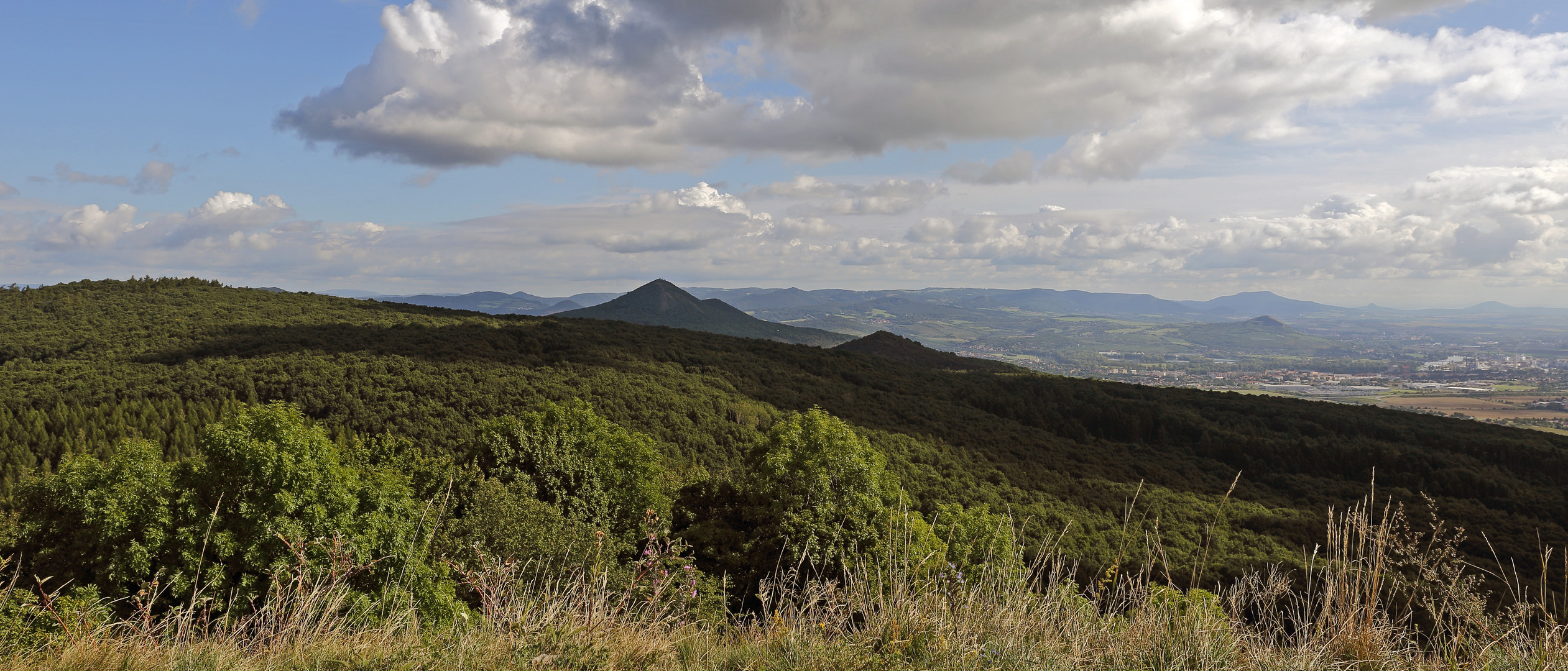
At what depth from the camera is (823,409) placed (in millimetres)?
56625

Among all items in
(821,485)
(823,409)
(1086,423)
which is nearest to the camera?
(821,485)

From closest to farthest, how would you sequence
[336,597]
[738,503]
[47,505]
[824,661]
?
1. [824,661]
2. [336,597]
3. [47,505]
4. [738,503]

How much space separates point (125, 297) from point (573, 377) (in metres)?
82.4

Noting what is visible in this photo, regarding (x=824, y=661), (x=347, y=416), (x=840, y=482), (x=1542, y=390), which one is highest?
(x=824, y=661)

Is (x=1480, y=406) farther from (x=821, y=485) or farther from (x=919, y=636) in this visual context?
(x=919, y=636)

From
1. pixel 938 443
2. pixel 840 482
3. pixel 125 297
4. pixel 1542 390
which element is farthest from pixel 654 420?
pixel 1542 390

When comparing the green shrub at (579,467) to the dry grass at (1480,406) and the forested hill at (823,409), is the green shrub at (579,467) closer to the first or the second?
the forested hill at (823,409)

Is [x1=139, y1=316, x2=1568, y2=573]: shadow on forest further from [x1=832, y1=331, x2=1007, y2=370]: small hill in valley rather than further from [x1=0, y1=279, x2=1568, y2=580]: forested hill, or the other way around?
[x1=832, y1=331, x2=1007, y2=370]: small hill in valley

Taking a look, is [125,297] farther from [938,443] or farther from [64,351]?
[938,443]

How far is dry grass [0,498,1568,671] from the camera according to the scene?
386 cm

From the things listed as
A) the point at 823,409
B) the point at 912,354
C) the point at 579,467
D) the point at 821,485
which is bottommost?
the point at 912,354

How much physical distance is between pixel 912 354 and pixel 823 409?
85.9 m

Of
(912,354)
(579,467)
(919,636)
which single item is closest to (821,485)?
(579,467)

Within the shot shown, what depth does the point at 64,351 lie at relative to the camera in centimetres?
7612
